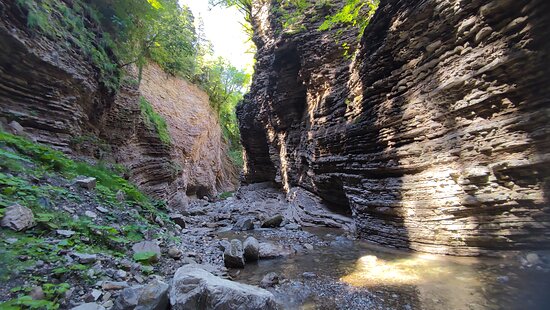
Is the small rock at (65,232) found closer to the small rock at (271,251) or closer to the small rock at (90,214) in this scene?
the small rock at (90,214)

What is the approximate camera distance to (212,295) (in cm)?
284

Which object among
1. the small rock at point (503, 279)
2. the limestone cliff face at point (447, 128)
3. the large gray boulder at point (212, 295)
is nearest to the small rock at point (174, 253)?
the large gray boulder at point (212, 295)

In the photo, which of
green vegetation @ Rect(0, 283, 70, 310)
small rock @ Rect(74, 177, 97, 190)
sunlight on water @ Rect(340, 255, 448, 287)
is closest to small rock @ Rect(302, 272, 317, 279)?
sunlight on water @ Rect(340, 255, 448, 287)

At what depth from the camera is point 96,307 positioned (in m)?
2.46

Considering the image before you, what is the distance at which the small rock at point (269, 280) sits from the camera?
424 cm

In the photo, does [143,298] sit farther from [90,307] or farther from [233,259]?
[233,259]

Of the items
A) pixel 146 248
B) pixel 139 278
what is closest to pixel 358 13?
pixel 146 248

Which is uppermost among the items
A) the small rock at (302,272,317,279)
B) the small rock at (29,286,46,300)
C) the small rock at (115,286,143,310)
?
the small rock at (29,286,46,300)

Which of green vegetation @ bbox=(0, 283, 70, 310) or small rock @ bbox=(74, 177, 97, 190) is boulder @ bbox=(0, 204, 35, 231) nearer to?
green vegetation @ bbox=(0, 283, 70, 310)

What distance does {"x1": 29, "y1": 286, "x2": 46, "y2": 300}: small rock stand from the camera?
230 cm

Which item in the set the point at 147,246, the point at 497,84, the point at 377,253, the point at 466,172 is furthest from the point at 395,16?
the point at 147,246

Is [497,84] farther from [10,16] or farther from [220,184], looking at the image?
[220,184]

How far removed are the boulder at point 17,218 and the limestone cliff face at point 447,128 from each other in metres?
6.31

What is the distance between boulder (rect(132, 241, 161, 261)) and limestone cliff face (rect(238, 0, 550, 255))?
4.95 meters
